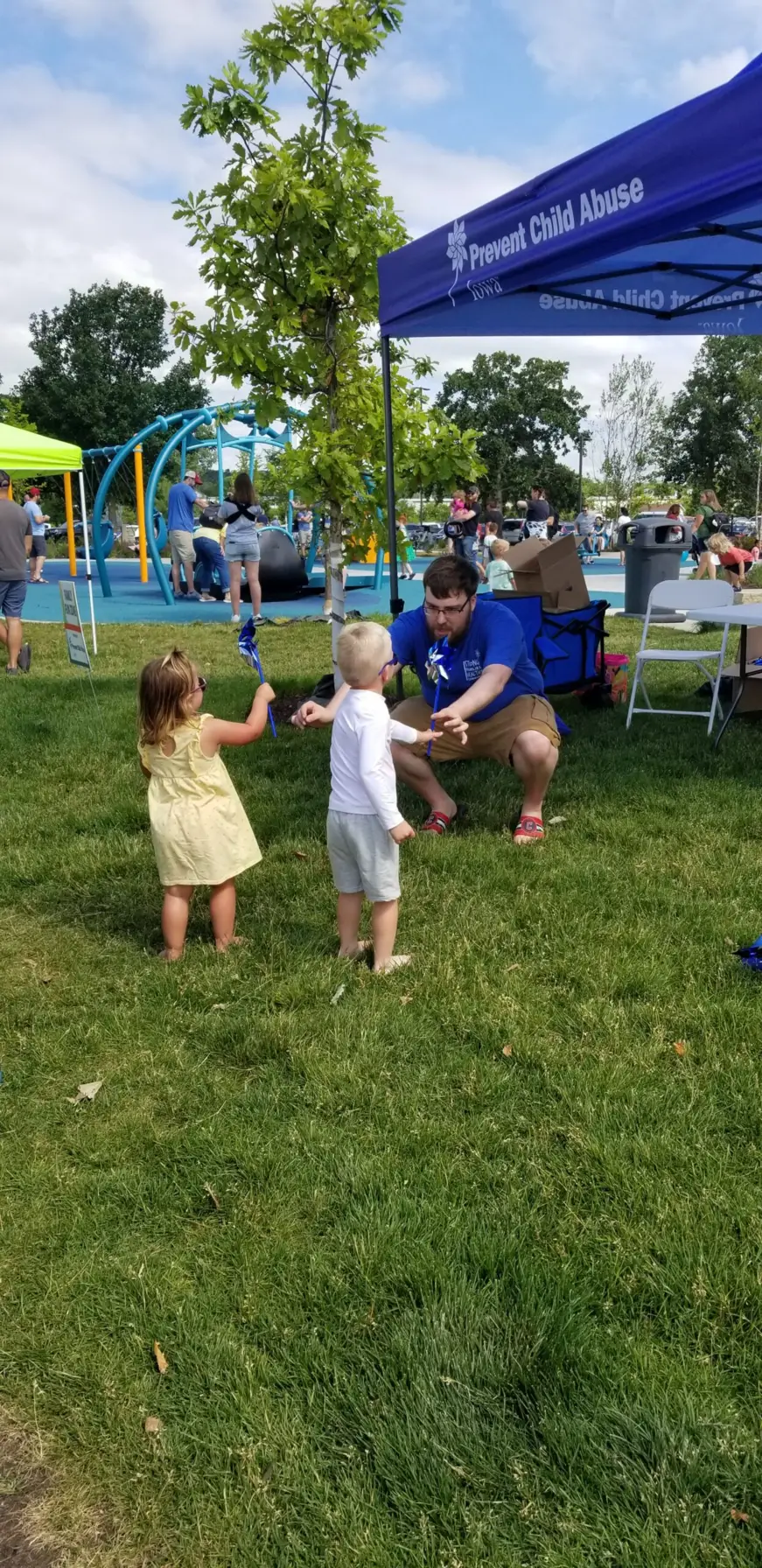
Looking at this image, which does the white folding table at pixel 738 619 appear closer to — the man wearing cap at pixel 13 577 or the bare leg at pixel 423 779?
the bare leg at pixel 423 779

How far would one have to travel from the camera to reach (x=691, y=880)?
14.4 feet

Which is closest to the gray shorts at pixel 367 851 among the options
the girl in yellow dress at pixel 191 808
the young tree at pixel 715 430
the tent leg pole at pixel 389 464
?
the girl in yellow dress at pixel 191 808

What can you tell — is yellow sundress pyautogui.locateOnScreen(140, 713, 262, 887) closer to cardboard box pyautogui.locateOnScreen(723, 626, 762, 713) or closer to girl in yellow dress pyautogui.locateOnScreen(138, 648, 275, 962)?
girl in yellow dress pyautogui.locateOnScreen(138, 648, 275, 962)

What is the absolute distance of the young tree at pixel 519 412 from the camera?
70.9 metres

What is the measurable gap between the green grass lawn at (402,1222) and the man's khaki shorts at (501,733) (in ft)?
2.67

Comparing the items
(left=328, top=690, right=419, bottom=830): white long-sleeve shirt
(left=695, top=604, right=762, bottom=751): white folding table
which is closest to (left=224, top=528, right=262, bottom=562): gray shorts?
(left=695, top=604, right=762, bottom=751): white folding table

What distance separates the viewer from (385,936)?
12.4 feet

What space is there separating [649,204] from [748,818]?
275 centimetres

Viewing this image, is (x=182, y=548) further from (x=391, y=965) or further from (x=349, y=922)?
(x=391, y=965)

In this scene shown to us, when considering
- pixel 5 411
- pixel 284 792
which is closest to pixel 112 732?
pixel 284 792

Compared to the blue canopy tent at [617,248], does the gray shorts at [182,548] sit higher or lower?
lower

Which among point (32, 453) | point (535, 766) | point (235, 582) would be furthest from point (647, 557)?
point (535, 766)

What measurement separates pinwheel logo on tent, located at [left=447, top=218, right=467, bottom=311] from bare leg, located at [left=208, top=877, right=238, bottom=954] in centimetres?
382

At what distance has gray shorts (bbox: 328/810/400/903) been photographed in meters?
3.71
